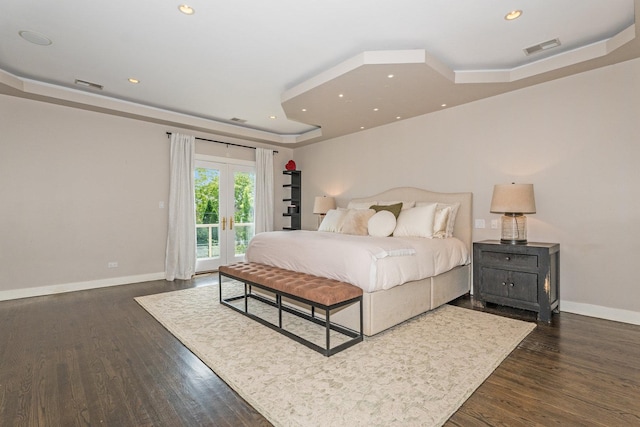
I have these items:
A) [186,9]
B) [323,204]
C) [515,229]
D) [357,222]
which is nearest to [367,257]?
[357,222]

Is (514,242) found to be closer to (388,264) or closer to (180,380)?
(388,264)

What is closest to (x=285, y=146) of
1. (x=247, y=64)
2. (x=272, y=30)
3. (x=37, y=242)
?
(x=247, y=64)

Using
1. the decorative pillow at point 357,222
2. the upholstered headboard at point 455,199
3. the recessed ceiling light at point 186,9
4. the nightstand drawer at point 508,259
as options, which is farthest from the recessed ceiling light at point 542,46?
the recessed ceiling light at point 186,9

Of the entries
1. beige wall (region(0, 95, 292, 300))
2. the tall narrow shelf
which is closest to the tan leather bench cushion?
beige wall (region(0, 95, 292, 300))

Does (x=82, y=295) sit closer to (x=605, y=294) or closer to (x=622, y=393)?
(x=622, y=393)

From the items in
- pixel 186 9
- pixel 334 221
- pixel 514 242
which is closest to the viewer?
pixel 186 9

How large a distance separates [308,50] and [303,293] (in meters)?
2.49

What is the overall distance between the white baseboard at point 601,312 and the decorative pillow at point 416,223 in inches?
66.1

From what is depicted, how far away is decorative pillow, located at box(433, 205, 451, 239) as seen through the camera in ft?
13.2

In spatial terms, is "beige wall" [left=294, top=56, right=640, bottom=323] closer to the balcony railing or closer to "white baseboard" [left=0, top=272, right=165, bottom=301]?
the balcony railing

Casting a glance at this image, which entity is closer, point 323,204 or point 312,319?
point 312,319

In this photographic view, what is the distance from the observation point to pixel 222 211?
6.23 m

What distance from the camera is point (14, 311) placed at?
362 centimetres

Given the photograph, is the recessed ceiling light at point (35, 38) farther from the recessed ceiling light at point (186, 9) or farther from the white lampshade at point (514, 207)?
the white lampshade at point (514, 207)
